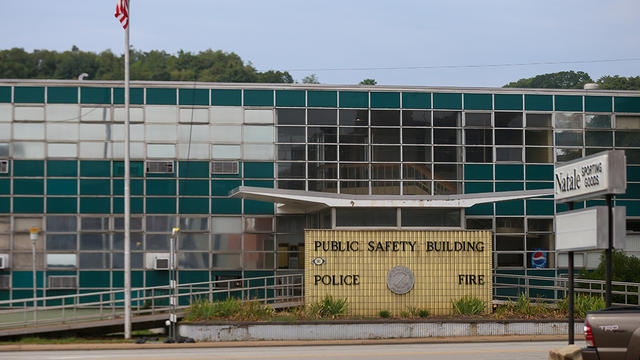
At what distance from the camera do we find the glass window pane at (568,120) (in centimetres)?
3503

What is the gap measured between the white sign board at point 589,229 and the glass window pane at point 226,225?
18.1 meters

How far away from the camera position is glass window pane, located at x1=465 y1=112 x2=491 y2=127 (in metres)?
34.7

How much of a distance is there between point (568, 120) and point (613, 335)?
872 inches

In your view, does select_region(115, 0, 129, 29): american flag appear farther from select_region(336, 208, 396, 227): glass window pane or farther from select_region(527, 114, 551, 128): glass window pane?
select_region(527, 114, 551, 128): glass window pane

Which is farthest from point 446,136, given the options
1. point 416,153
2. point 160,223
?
point 160,223

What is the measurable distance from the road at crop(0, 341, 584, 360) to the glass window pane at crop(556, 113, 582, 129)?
545 inches

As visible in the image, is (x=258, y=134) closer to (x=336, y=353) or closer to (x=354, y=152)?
(x=354, y=152)

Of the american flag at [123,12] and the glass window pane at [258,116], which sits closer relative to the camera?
the american flag at [123,12]

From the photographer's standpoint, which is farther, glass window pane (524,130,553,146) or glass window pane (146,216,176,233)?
glass window pane (524,130,553,146)

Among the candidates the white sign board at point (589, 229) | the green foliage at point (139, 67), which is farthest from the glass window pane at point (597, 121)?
the green foliage at point (139, 67)

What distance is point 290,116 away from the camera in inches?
1344

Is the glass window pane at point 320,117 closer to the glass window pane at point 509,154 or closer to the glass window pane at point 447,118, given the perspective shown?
the glass window pane at point 447,118

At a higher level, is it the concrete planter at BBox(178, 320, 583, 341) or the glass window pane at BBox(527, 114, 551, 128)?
the glass window pane at BBox(527, 114, 551, 128)

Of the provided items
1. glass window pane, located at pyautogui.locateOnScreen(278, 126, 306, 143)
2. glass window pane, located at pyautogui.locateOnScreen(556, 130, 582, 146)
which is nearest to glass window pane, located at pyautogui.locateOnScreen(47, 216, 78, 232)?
glass window pane, located at pyautogui.locateOnScreen(278, 126, 306, 143)
